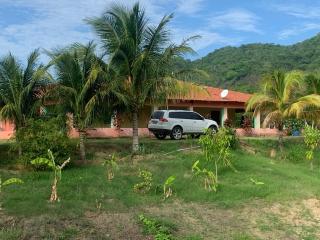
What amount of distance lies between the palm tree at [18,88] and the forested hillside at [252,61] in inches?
1190

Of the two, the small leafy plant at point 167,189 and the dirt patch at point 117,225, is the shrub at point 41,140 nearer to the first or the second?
the small leafy plant at point 167,189

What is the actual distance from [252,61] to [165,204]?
161 feet

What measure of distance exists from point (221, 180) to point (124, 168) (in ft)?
11.0

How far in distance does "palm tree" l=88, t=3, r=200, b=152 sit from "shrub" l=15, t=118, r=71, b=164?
343 cm

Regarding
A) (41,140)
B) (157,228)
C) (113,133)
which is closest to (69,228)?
(157,228)

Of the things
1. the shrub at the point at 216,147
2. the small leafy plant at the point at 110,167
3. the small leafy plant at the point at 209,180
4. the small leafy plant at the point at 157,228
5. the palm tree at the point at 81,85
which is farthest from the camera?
the palm tree at the point at 81,85

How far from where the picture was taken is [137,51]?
1995 centimetres

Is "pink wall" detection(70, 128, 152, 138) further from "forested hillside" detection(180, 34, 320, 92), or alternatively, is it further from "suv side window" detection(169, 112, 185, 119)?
"forested hillside" detection(180, 34, 320, 92)

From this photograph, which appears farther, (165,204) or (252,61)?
(252,61)

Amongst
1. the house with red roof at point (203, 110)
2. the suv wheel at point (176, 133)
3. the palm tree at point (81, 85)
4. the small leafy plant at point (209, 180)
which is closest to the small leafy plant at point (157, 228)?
the small leafy plant at point (209, 180)

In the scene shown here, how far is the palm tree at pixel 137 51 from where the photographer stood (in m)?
19.7

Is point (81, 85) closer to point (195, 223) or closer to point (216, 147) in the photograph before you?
point (216, 147)

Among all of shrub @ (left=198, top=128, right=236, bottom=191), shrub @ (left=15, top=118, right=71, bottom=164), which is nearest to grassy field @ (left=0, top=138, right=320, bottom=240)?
shrub @ (left=198, top=128, right=236, bottom=191)

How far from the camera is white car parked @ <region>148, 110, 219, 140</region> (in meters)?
26.0
